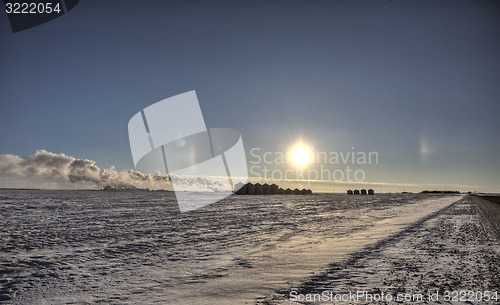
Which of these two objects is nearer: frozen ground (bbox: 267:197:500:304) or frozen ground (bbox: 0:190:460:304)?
frozen ground (bbox: 267:197:500:304)

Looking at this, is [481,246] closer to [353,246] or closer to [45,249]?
[353,246]

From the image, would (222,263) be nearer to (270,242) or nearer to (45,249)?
(270,242)

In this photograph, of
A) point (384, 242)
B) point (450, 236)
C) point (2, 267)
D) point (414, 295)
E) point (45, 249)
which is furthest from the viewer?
point (450, 236)

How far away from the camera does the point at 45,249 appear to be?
33.2ft

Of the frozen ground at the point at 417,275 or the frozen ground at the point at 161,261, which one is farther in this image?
the frozen ground at the point at 161,261

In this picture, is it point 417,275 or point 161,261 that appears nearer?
point 417,275

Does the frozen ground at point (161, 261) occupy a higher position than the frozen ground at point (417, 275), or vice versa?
the frozen ground at point (417, 275)

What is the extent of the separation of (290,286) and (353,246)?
204 inches

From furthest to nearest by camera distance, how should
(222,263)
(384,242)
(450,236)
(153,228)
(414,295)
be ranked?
(153,228) → (450,236) → (384,242) → (222,263) → (414,295)

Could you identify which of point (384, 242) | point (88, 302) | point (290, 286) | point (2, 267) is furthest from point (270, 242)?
point (2, 267)

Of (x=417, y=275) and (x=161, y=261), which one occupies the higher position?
(x=417, y=275)

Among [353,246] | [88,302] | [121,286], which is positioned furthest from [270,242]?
[88,302]

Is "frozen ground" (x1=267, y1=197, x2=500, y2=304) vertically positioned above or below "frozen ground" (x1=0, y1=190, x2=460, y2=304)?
above

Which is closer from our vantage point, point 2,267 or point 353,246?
point 2,267
